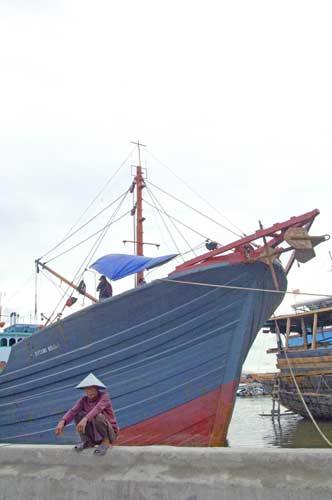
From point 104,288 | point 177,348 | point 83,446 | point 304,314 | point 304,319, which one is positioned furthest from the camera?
point 304,319

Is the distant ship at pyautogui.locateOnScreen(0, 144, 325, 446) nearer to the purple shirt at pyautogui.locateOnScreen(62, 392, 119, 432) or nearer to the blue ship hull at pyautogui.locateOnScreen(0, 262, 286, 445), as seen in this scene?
the blue ship hull at pyautogui.locateOnScreen(0, 262, 286, 445)

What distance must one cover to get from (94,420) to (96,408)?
0.13 metres

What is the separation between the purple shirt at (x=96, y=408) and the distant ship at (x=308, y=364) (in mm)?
13296

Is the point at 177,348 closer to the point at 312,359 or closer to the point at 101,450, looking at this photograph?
the point at 101,450

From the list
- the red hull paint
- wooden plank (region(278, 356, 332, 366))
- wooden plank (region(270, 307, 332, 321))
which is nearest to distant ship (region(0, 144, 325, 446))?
the red hull paint

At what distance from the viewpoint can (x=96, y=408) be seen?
4.44 metres

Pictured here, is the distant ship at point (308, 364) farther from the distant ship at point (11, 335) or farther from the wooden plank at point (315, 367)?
the distant ship at point (11, 335)

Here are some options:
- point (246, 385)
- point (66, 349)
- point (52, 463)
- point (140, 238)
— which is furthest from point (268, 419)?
point (246, 385)

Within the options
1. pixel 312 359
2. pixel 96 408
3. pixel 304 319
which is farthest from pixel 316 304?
pixel 96 408

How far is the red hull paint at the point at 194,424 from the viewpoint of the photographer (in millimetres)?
10102

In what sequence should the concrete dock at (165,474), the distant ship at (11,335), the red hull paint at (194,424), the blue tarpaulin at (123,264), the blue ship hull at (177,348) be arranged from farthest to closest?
the distant ship at (11,335), the blue tarpaulin at (123,264), the blue ship hull at (177,348), the red hull paint at (194,424), the concrete dock at (165,474)

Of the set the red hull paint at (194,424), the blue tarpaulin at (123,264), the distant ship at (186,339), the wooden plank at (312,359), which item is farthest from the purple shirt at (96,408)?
the wooden plank at (312,359)

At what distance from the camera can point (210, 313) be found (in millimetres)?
10320

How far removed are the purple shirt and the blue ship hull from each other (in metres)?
5.65
